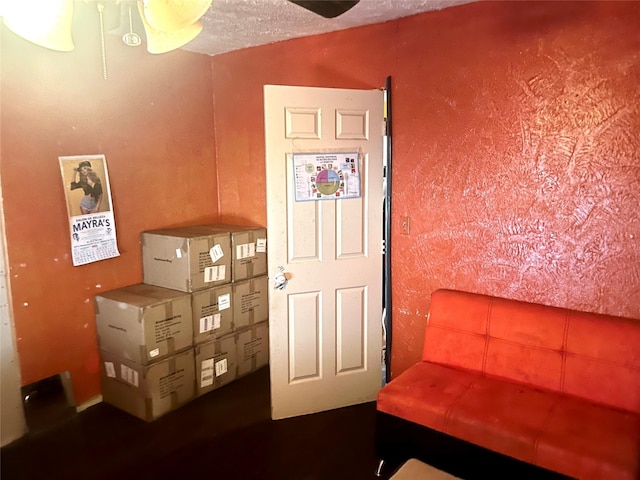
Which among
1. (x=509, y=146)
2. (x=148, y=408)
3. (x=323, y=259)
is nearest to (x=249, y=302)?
(x=323, y=259)

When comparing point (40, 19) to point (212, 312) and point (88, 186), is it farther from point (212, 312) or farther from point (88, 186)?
point (212, 312)

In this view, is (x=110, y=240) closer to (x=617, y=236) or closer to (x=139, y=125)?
(x=139, y=125)

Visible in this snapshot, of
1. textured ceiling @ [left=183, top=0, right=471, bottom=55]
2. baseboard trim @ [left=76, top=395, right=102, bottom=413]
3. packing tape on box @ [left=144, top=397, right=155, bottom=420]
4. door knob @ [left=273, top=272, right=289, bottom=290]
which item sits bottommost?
baseboard trim @ [left=76, top=395, right=102, bottom=413]

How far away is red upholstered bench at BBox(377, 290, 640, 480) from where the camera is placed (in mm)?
1992

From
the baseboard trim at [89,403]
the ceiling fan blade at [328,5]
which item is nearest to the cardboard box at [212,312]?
the baseboard trim at [89,403]

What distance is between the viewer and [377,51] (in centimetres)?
304

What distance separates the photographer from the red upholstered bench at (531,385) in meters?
1.99

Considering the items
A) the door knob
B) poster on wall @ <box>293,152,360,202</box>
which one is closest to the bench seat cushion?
the door knob

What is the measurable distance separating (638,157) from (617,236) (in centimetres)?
38

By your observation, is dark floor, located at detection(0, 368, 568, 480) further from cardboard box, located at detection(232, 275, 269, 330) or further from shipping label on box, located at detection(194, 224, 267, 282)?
shipping label on box, located at detection(194, 224, 267, 282)

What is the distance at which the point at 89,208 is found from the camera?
303 cm

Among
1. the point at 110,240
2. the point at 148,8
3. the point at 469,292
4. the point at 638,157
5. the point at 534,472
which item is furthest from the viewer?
the point at 110,240

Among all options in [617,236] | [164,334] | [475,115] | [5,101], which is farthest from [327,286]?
[5,101]

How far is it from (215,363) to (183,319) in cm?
44
